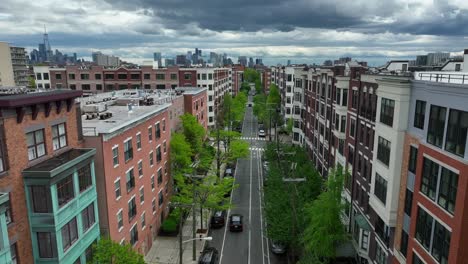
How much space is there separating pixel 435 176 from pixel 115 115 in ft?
96.9

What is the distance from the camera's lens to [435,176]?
1983cm

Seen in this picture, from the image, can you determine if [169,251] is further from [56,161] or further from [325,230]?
[56,161]

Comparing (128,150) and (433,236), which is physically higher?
(128,150)

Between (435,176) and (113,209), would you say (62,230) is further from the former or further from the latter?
(435,176)

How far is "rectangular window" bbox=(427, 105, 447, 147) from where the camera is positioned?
19484mm

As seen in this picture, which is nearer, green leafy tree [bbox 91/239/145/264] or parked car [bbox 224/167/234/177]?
green leafy tree [bbox 91/239/145/264]

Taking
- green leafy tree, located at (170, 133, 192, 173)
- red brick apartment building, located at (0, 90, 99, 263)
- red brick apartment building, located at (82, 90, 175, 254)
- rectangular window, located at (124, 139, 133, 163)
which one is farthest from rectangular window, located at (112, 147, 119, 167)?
green leafy tree, located at (170, 133, 192, 173)

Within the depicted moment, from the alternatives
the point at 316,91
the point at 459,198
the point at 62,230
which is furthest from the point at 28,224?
the point at 316,91

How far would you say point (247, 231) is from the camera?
135 feet

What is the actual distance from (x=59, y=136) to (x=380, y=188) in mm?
25062

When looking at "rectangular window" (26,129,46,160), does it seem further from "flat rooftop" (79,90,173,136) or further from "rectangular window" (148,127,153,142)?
"rectangular window" (148,127,153,142)

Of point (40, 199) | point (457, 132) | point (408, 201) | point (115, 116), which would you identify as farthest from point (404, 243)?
point (115, 116)

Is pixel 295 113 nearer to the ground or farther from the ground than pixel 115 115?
nearer to the ground

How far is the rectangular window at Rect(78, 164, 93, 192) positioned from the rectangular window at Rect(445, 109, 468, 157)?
23657mm
